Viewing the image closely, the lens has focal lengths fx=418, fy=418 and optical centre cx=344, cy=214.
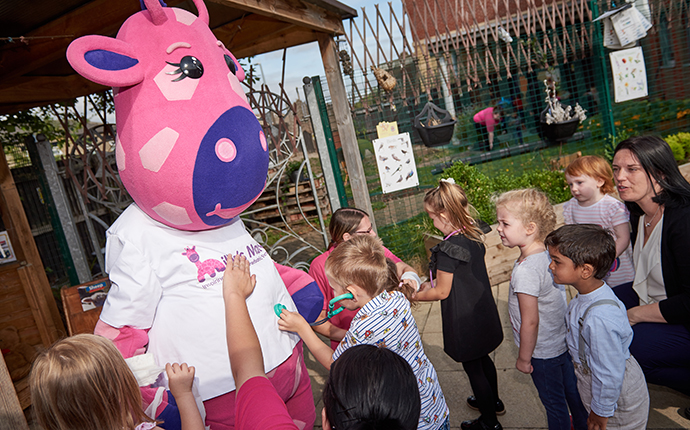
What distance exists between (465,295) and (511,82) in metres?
4.45

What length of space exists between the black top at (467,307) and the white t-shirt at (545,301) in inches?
10.4

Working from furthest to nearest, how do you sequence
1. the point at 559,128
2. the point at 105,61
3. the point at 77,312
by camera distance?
1. the point at 559,128
2. the point at 77,312
3. the point at 105,61

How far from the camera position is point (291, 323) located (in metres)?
1.81

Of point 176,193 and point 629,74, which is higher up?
point 629,74

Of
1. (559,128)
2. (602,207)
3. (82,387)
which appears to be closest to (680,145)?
(559,128)

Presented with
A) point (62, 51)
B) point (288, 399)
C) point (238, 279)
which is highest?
point (62, 51)

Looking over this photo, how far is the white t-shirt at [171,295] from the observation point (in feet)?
5.35

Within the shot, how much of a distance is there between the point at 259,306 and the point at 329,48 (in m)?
3.02

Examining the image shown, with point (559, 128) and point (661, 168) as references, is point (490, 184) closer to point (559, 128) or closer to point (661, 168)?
point (559, 128)

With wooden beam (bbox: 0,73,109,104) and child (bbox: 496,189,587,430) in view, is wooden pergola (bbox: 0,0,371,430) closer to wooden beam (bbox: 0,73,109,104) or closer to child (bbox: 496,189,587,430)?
wooden beam (bbox: 0,73,109,104)

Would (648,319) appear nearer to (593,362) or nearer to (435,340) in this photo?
(593,362)

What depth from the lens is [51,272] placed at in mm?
6082

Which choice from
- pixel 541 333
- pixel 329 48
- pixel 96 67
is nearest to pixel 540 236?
pixel 541 333

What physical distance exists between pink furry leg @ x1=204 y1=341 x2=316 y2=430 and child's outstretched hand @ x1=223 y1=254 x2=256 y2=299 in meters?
0.41
